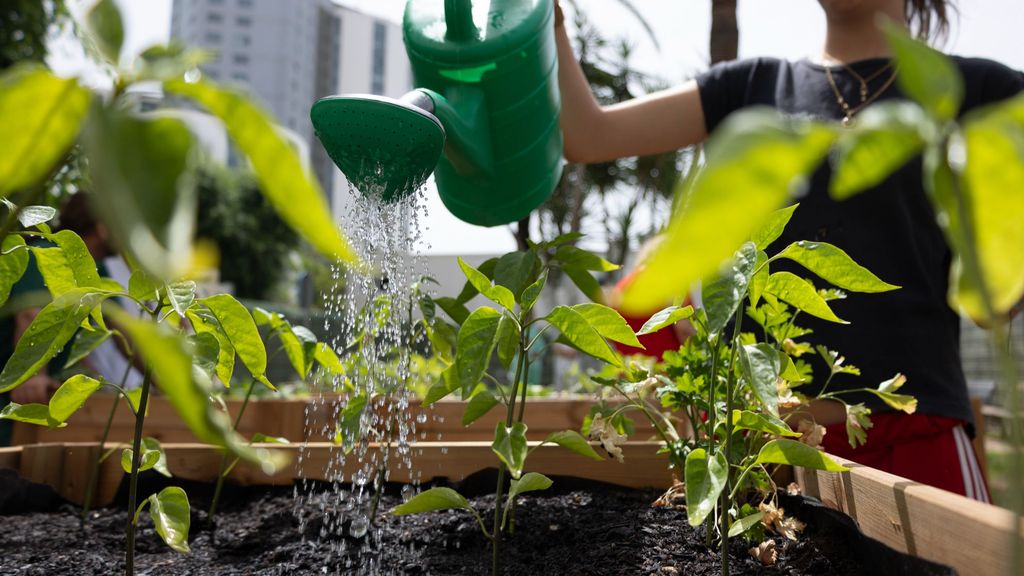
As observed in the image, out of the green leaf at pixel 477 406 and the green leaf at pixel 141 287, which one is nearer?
the green leaf at pixel 141 287

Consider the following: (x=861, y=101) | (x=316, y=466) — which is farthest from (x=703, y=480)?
(x=861, y=101)

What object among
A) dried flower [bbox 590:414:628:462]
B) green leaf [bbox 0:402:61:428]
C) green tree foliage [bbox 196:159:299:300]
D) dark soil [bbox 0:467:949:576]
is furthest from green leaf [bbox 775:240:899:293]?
green tree foliage [bbox 196:159:299:300]

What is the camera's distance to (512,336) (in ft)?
2.42

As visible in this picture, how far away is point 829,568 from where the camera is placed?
747 millimetres

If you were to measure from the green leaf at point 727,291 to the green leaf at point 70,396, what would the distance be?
59cm

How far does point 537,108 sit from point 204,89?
921mm

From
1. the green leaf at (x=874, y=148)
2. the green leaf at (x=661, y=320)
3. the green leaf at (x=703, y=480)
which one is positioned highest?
the green leaf at (x=874, y=148)

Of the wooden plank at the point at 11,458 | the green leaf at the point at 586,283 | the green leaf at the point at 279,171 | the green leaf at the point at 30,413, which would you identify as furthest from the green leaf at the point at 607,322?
the wooden plank at the point at 11,458

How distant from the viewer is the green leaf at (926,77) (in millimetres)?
236

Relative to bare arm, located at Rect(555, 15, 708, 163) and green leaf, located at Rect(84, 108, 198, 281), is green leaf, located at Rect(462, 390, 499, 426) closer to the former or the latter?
green leaf, located at Rect(84, 108, 198, 281)

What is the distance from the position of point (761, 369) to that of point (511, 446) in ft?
0.80

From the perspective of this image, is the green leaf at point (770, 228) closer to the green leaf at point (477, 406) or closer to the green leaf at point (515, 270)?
the green leaf at point (515, 270)

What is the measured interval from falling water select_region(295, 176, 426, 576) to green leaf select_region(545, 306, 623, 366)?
0.25m

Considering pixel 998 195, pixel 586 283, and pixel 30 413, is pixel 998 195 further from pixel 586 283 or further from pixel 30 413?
pixel 30 413
